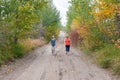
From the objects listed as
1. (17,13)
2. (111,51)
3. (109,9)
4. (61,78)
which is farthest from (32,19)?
(61,78)

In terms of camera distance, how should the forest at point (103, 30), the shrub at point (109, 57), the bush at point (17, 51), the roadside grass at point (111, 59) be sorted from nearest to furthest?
the roadside grass at point (111, 59) < the forest at point (103, 30) < the shrub at point (109, 57) < the bush at point (17, 51)

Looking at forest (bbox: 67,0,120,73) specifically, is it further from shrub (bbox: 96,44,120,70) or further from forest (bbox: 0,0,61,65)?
forest (bbox: 0,0,61,65)

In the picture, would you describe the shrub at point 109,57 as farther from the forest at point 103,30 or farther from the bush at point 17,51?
the bush at point 17,51

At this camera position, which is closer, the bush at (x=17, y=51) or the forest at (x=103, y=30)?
the forest at (x=103, y=30)

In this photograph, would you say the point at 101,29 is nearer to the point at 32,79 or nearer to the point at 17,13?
the point at 17,13

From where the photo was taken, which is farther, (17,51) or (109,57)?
(17,51)

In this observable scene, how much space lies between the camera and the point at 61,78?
15.1 m

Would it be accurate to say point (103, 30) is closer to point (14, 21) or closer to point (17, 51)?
point (14, 21)

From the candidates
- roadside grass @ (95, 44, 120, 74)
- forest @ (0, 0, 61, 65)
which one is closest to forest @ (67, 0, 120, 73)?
roadside grass @ (95, 44, 120, 74)

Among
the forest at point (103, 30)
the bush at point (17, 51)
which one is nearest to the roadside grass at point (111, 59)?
the forest at point (103, 30)

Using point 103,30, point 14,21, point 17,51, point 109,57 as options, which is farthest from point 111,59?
point 17,51

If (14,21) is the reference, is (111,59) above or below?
below

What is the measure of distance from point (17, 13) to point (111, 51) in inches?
364

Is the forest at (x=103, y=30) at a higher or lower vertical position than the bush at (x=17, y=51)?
higher
